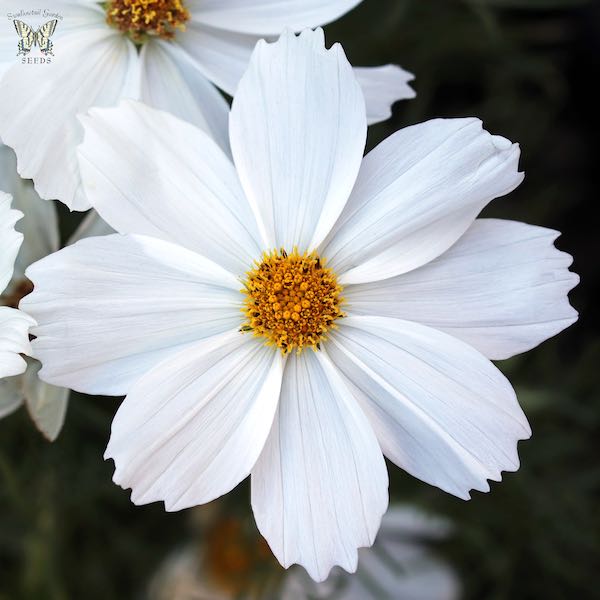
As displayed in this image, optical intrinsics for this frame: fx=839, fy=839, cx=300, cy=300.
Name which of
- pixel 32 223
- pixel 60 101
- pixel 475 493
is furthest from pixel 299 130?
pixel 475 493

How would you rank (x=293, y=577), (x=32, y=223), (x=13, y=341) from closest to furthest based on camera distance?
(x=13, y=341)
(x=32, y=223)
(x=293, y=577)

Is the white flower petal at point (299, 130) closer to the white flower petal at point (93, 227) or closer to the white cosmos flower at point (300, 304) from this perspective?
the white cosmos flower at point (300, 304)

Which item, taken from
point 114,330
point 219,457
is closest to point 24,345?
point 114,330

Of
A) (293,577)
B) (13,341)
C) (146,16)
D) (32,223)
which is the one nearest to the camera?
(13,341)

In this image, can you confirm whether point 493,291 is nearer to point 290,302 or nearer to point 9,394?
point 290,302

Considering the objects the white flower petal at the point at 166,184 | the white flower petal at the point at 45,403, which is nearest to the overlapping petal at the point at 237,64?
the white flower petal at the point at 166,184

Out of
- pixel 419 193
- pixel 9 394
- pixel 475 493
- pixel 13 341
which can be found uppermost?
pixel 419 193
